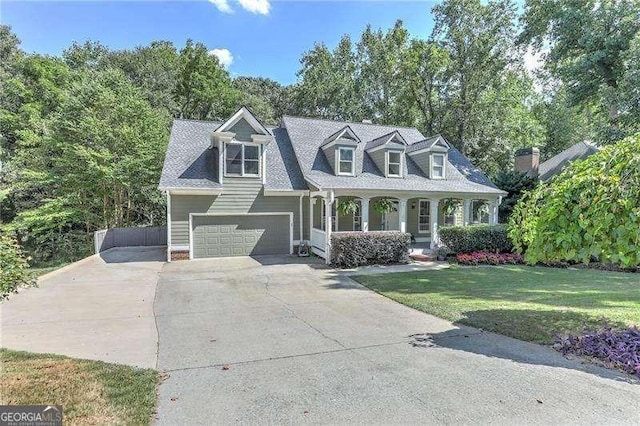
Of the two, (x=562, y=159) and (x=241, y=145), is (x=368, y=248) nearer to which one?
(x=241, y=145)

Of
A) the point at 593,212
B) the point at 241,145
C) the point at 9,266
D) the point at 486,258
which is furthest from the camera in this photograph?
the point at 241,145

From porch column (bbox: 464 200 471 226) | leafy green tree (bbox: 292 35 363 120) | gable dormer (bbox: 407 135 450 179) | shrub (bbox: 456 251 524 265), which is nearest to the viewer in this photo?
shrub (bbox: 456 251 524 265)

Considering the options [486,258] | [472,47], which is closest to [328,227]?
[486,258]

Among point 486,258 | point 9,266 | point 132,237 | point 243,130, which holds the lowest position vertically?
point 486,258

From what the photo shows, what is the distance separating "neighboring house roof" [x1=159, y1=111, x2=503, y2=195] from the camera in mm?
15670

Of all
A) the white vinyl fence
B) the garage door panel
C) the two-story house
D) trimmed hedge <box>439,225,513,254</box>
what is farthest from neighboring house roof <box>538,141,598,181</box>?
the white vinyl fence

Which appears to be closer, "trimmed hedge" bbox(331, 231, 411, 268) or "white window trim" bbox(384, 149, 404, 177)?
"trimmed hedge" bbox(331, 231, 411, 268)

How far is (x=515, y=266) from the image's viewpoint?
47.8ft

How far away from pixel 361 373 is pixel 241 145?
13136 mm

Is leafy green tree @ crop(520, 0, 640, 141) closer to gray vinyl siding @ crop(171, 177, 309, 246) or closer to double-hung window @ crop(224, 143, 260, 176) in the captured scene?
gray vinyl siding @ crop(171, 177, 309, 246)

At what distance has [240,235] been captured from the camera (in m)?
16.2

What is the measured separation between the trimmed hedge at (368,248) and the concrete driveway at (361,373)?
17.6ft

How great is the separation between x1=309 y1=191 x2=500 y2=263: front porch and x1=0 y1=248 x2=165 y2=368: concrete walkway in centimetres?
749

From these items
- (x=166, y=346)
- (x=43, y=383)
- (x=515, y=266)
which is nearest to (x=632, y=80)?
(x=515, y=266)
